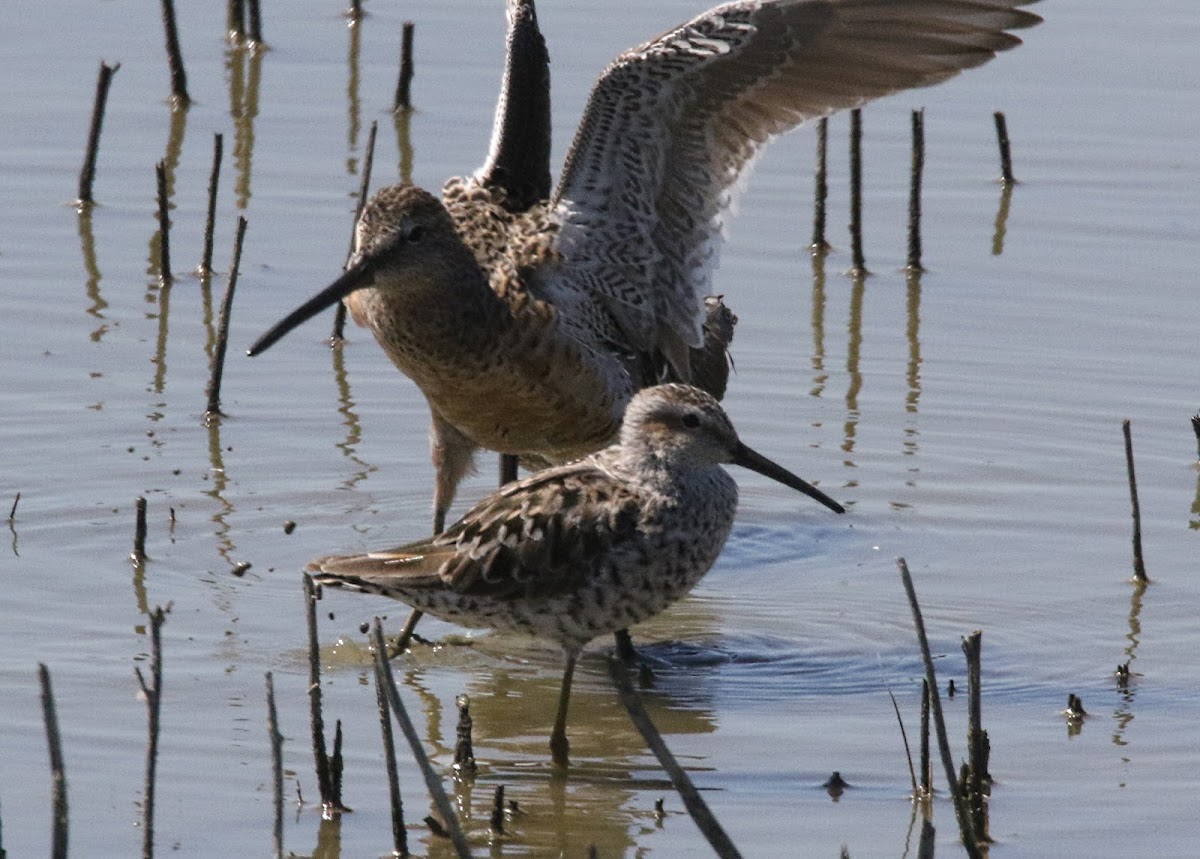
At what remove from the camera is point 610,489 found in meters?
6.18

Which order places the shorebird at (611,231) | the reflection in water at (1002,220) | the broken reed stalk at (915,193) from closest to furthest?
the shorebird at (611,231)
the broken reed stalk at (915,193)
the reflection in water at (1002,220)

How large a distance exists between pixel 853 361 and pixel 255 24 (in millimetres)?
4780

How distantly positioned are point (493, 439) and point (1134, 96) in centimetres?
565

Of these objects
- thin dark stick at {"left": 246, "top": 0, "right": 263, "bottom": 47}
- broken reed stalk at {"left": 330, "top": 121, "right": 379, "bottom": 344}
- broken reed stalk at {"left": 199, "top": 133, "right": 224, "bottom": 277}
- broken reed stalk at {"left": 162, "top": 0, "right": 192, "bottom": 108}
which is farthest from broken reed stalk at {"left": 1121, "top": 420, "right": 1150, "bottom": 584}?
thin dark stick at {"left": 246, "top": 0, "right": 263, "bottom": 47}

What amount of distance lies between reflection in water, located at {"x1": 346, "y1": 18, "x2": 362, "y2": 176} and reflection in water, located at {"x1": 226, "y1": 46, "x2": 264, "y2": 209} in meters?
0.49

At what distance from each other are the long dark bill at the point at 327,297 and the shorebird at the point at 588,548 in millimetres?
1139

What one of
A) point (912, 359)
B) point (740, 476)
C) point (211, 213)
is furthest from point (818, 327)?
point (211, 213)

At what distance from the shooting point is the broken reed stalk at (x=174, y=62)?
11.5 meters

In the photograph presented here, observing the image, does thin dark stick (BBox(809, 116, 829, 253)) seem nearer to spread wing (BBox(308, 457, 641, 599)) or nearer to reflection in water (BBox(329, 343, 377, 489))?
reflection in water (BBox(329, 343, 377, 489))

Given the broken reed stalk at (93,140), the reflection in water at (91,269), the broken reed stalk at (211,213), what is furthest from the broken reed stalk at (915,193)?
the broken reed stalk at (93,140)

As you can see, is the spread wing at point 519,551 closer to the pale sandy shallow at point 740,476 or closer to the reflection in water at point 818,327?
the pale sandy shallow at point 740,476

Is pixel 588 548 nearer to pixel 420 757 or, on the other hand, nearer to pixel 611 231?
pixel 420 757

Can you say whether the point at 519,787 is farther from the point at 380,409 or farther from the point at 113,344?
the point at 113,344

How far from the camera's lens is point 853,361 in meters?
9.45
